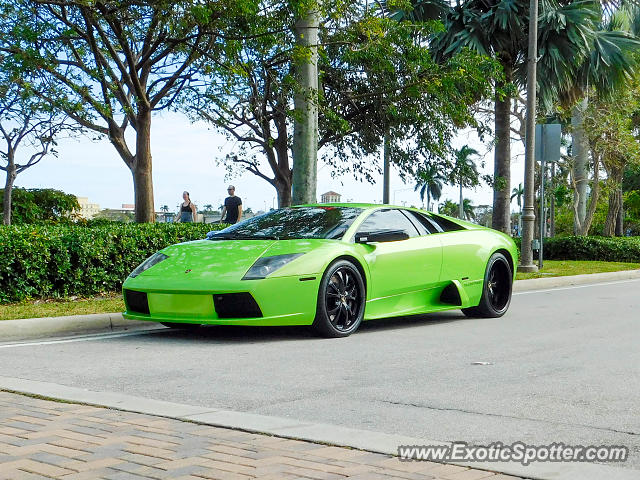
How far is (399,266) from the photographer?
348 inches

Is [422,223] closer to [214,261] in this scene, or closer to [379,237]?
[379,237]

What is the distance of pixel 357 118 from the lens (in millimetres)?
21469

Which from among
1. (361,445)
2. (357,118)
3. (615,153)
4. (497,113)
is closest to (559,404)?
(361,445)

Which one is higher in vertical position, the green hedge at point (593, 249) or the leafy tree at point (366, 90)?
the leafy tree at point (366, 90)

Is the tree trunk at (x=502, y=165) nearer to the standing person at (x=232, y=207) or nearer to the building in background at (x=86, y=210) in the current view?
the standing person at (x=232, y=207)

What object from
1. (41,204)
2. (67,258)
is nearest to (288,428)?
(67,258)

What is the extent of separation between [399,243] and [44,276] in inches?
177

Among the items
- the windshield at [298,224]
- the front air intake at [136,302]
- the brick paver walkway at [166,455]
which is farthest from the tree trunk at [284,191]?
the brick paver walkway at [166,455]

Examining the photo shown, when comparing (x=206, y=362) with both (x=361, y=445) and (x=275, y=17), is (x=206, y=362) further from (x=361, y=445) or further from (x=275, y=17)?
(x=275, y=17)

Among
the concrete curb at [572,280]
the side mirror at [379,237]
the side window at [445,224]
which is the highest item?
the side window at [445,224]

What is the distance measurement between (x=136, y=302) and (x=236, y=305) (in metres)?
1.10

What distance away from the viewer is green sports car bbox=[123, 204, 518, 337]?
7660 mm

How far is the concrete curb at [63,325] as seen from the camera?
8188mm

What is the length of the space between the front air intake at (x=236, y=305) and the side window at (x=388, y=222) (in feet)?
5.48
